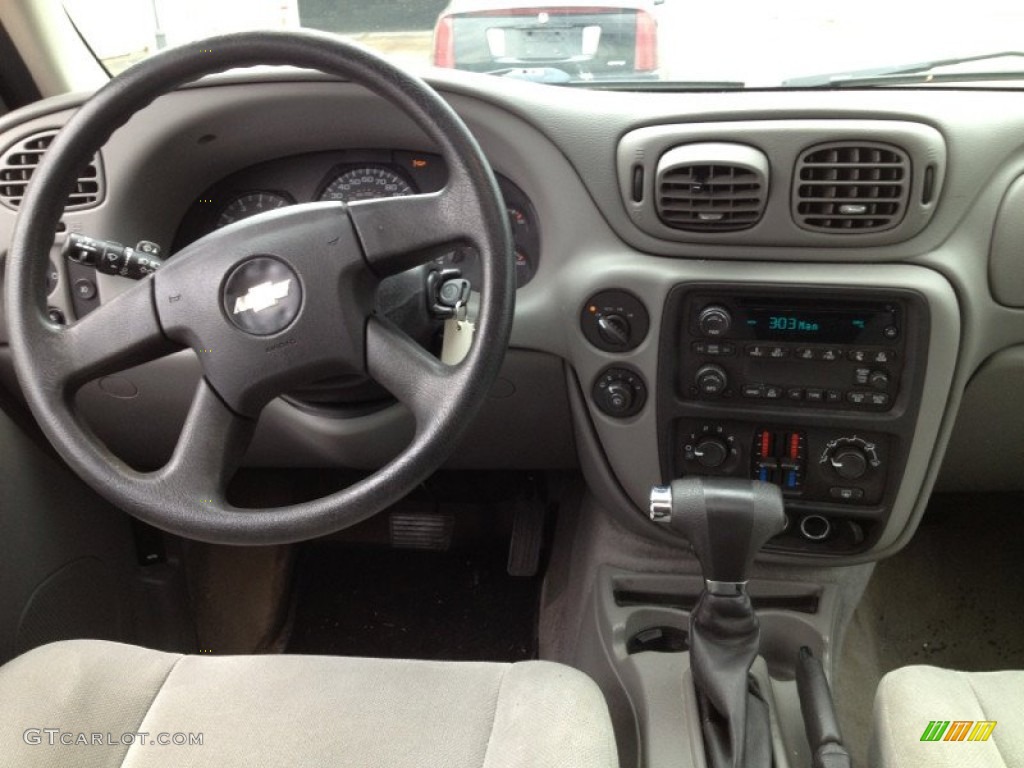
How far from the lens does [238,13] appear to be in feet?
4.70

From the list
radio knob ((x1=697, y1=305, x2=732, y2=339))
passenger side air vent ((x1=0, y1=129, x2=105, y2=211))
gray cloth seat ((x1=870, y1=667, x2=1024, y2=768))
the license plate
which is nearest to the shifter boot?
gray cloth seat ((x1=870, y1=667, x2=1024, y2=768))

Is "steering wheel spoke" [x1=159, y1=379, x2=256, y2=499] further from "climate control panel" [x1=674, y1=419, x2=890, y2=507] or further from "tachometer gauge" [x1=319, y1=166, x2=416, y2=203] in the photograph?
"climate control panel" [x1=674, y1=419, x2=890, y2=507]

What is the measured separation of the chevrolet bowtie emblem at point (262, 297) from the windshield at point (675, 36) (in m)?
0.46

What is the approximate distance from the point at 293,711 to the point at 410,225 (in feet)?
1.86

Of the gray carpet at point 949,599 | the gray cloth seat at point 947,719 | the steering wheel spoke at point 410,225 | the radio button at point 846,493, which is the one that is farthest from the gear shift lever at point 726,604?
the gray carpet at point 949,599

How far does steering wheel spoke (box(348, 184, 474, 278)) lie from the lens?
939mm

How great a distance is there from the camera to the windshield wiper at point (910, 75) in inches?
50.0

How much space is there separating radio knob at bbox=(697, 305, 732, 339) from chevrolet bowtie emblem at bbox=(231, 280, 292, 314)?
1.82 feet

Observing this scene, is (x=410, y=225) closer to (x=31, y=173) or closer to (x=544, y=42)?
(x=544, y=42)

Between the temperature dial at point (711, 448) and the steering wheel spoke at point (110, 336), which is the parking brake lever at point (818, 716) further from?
the steering wheel spoke at point (110, 336)

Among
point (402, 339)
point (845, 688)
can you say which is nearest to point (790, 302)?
point (402, 339)

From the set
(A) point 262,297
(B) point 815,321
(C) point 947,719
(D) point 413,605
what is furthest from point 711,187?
(D) point 413,605

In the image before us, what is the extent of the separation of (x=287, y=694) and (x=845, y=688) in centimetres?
115

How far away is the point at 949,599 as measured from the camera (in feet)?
6.09
